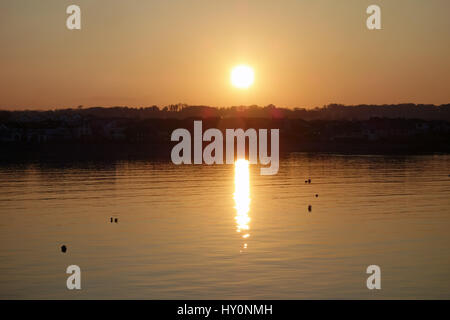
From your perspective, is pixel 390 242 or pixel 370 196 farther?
pixel 370 196

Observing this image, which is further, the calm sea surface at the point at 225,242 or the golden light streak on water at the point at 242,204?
the golden light streak on water at the point at 242,204

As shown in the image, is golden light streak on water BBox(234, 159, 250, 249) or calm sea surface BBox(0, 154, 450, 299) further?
golden light streak on water BBox(234, 159, 250, 249)

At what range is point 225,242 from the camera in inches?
1746

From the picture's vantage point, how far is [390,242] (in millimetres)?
44469

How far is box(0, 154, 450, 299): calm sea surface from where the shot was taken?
32156 mm

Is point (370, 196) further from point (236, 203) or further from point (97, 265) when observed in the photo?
point (97, 265)

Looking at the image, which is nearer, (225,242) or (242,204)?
(225,242)

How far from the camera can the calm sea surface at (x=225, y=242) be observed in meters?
32.2

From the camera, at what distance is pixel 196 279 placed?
109 ft

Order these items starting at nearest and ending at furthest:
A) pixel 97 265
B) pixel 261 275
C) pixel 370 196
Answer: pixel 261 275 < pixel 97 265 < pixel 370 196

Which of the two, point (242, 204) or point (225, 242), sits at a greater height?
point (242, 204)
